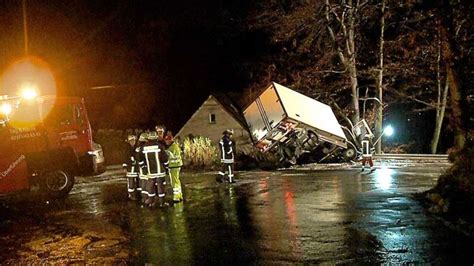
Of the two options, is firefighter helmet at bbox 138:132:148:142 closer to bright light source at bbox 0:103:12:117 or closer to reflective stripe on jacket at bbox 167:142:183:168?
reflective stripe on jacket at bbox 167:142:183:168

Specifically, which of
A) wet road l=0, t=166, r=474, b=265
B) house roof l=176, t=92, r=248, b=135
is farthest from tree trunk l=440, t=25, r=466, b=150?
house roof l=176, t=92, r=248, b=135

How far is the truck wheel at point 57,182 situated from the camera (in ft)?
51.0

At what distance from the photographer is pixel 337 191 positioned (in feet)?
49.4

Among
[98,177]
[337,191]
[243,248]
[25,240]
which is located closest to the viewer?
[243,248]

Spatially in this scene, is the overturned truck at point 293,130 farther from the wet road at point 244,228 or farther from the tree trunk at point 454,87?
the tree trunk at point 454,87

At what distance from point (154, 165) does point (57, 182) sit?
13.3 feet

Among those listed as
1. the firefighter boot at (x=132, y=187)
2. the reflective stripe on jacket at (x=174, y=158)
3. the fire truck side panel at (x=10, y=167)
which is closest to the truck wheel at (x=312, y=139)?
the firefighter boot at (x=132, y=187)

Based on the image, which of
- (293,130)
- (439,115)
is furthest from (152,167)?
(439,115)

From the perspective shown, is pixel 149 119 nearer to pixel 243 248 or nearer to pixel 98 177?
pixel 98 177

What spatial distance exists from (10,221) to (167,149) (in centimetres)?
377

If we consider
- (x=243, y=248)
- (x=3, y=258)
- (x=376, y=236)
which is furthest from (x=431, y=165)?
(x=3, y=258)

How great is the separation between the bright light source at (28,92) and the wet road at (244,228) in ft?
8.96

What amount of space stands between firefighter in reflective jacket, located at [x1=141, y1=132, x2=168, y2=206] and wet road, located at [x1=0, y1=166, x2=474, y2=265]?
45 cm

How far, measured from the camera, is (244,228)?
10.5 meters
